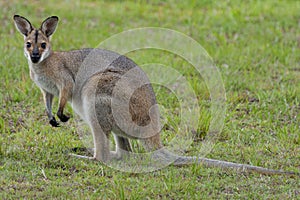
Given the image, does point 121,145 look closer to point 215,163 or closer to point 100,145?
point 100,145

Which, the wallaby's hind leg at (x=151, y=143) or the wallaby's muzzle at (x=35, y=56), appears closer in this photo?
the wallaby's hind leg at (x=151, y=143)

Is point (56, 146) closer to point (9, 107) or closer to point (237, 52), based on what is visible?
point (9, 107)

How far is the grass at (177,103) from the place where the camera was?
4754 mm

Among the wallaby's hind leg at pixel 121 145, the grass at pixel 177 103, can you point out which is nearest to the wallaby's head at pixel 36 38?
the grass at pixel 177 103

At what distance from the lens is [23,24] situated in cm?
546

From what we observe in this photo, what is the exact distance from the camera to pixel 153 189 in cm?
466

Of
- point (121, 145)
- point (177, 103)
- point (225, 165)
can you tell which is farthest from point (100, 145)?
point (177, 103)

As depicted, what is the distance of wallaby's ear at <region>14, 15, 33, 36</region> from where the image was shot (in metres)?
5.41

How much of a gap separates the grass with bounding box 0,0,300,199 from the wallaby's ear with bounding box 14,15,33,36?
3.14ft

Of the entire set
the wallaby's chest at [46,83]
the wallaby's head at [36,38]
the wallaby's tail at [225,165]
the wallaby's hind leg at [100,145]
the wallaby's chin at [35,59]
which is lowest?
the wallaby's tail at [225,165]

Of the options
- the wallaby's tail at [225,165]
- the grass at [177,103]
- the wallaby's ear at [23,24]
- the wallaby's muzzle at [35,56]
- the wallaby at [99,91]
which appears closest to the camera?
the grass at [177,103]

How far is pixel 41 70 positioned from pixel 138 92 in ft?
2.97

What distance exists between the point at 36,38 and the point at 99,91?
74cm

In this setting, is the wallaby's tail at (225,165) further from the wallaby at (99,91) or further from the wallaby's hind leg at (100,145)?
the wallaby's hind leg at (100,145)
